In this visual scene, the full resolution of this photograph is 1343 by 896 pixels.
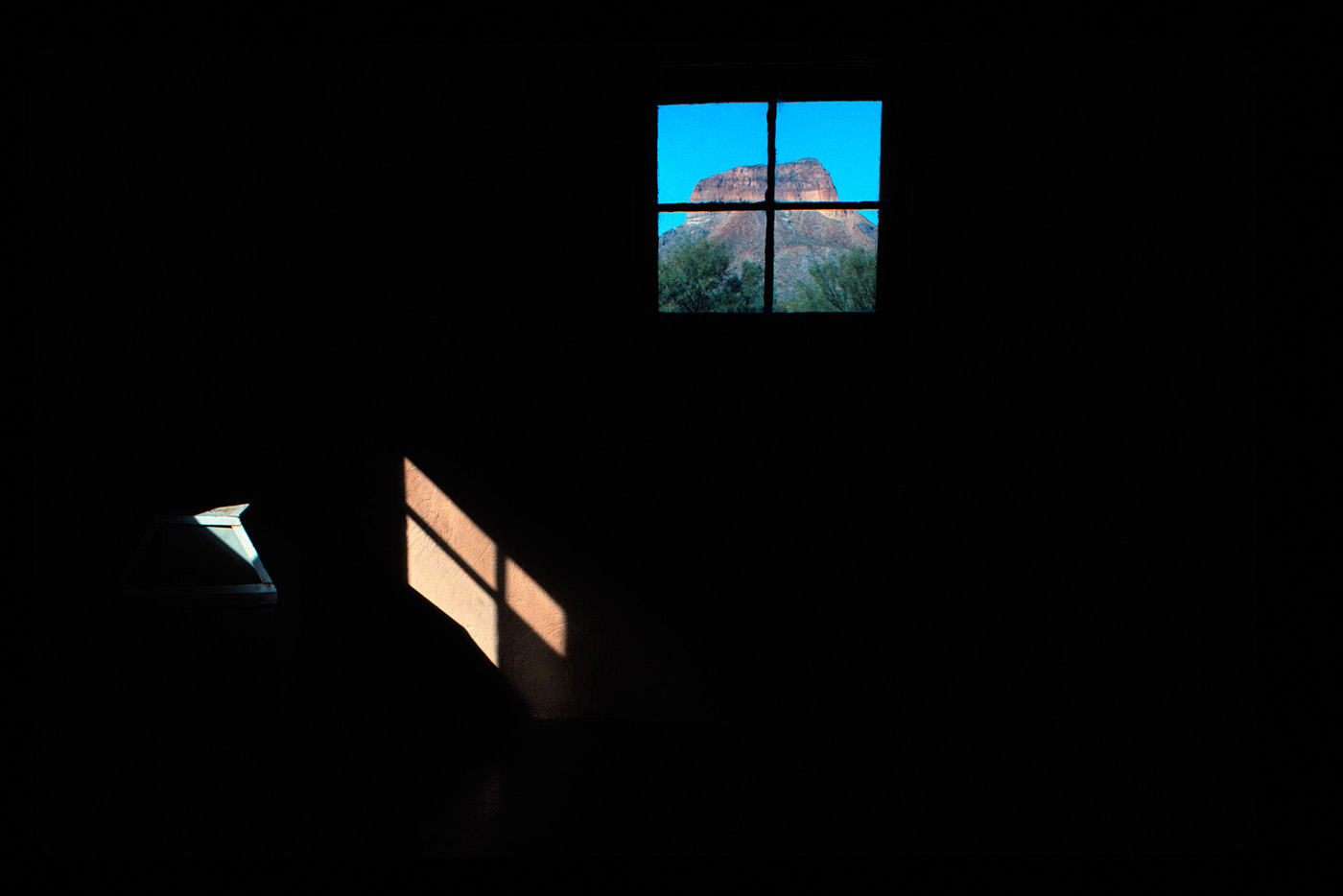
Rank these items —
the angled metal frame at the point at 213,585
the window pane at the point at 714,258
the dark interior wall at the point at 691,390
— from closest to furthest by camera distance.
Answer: the angled metal frame at the point at 213,585
the dark interior wall at the point at 691,390
the window pane at the point at 714,258

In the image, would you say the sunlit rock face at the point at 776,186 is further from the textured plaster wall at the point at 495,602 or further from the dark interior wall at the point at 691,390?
the textured plaster wall at the point at 495,602

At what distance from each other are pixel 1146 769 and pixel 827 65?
2.23 metres

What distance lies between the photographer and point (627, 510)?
2186 millimetres

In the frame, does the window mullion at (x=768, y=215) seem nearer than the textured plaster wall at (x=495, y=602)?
Yes

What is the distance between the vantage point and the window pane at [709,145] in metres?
2.12

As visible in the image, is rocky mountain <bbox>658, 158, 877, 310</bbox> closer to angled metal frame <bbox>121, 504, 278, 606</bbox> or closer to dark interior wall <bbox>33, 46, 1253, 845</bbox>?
dark interior wall <bbox>33, 46, 1253, 845</bbox>

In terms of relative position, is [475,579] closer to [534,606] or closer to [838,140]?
[534,606]

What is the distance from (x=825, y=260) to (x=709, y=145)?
492mm

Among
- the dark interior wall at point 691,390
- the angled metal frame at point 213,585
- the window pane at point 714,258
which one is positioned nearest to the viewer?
the angled metal frame at point 213,585

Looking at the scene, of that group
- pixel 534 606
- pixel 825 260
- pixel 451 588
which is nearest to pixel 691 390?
pixel 825 260

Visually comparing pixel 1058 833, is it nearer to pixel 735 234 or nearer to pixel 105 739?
pixel 735 234

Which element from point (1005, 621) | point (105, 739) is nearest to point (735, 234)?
point (1005, 621)

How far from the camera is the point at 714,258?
2162 millimetres

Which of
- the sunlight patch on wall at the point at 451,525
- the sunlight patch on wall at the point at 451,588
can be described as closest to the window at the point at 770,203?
the sunlight patch on wall at the point at 451,525
